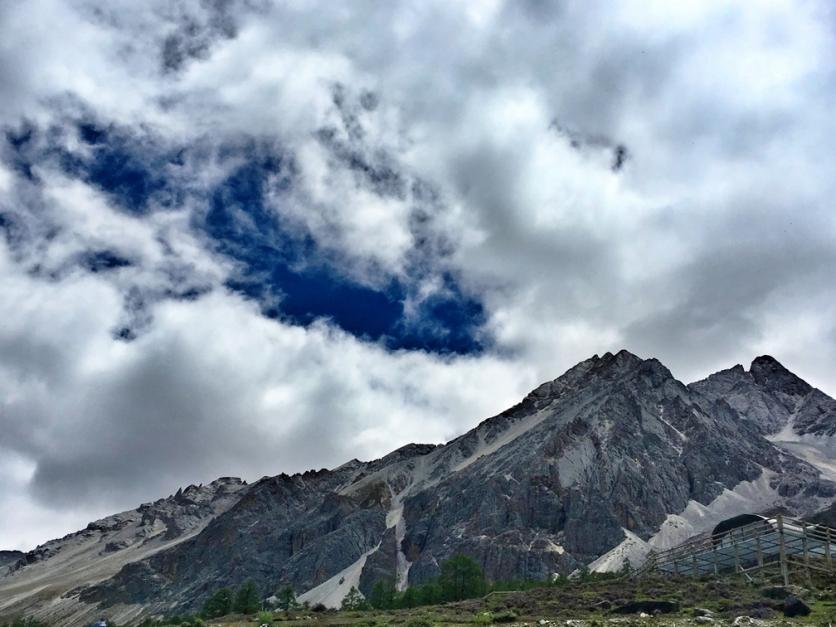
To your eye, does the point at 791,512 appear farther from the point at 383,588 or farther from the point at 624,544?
the point at 383,588

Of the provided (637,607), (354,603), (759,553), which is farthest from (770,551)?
(354,603)

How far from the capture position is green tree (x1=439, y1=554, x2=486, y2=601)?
98.9 m

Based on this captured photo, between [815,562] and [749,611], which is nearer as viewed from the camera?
[749,611]

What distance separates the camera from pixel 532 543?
7795 inches

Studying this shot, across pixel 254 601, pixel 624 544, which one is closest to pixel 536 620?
pixel 254 601

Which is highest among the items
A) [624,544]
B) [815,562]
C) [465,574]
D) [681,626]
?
[624,544]

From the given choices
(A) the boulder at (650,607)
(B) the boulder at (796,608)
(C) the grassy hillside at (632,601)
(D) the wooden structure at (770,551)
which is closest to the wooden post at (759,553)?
(D) the wooden structure at (770,551)

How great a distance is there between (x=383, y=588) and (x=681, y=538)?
104 meters

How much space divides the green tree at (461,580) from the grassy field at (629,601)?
3853 cm

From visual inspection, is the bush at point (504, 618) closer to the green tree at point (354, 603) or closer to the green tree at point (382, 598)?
the green tree at point (354, 603)

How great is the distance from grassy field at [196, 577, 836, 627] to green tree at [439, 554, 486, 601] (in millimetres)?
38528

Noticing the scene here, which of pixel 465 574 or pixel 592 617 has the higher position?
pixel 465 574

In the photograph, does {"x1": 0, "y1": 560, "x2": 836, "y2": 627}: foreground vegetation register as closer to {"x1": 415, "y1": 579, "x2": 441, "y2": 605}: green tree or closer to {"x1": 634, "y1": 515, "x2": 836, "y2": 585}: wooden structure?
{"x1": 634, "y1": 515, "x2": 836, "y2": 585}: wooden structure

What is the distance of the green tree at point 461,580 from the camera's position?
98.9 meters
